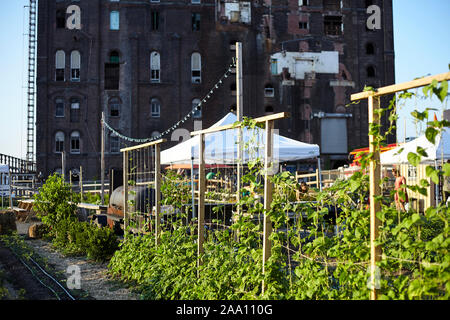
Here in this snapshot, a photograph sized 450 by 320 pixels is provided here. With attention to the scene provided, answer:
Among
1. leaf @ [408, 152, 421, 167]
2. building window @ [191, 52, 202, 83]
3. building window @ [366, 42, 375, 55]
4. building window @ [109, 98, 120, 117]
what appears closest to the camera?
leaf @ [408, 152, 421, 167]

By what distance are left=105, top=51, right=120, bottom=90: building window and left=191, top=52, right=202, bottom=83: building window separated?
6.77 meters

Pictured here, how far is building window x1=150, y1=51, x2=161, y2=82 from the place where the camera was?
135 feet

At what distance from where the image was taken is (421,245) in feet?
10.5

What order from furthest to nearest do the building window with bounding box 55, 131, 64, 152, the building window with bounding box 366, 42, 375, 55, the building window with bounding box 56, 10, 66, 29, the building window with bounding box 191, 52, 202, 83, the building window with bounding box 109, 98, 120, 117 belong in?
the building window with bounding box 366, 42, 375, 55
the building window with bounding box 191, 52, 202, 83
the building window with bounding box 109, 98, 120, 117
the building window with bounding box 56, 10, 66, 29
the building window with bounding box 55, 131, 64, 152

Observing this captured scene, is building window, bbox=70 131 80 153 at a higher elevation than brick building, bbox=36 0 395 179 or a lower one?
lower

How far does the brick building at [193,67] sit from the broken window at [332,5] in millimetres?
97

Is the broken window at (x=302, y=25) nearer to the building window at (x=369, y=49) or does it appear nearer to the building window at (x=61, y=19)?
the building window at (x=369, y=49)

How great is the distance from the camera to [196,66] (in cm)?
4209

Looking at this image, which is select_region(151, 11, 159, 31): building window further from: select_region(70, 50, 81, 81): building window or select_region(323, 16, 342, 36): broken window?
select_region(323, 16, 342, 36): broken window

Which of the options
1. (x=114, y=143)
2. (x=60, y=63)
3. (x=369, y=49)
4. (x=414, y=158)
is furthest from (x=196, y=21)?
(x=414, y=158)

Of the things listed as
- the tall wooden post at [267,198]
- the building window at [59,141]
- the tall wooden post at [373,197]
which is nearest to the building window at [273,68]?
the building window at [59,141]

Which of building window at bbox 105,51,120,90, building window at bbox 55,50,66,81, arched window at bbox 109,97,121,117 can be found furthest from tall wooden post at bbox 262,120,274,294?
building window at bbox 55,50,66,81

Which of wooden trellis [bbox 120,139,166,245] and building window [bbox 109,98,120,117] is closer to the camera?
wooden trellis [bbox 120,139,166,245]
